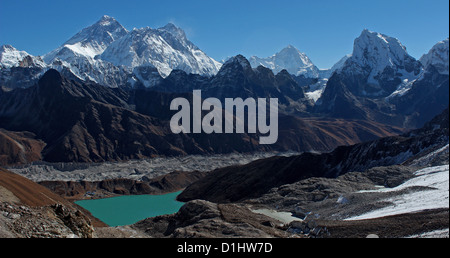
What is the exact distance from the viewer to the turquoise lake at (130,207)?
253 ft

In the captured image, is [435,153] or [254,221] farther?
[435,153]

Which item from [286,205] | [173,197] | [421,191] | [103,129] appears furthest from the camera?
[103,129]

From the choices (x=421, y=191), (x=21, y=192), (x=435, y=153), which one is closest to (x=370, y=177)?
(x=435, y=153)

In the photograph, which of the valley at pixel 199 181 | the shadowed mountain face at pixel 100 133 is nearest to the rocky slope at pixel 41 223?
the valley at pixel 199 181

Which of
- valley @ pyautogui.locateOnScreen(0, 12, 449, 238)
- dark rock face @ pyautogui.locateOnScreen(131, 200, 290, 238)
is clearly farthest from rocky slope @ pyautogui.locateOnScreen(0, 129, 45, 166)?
dark rock face @ pyautogui.locateOnScreen(131, 200, 290, 238)

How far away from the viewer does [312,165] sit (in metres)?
87.0

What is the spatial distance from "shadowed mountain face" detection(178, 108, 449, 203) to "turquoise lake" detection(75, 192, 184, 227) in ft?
22.3

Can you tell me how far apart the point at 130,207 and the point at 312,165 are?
3839cm

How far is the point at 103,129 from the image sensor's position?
180 meters

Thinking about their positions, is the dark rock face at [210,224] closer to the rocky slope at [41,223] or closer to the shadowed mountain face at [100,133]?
the rocky slope at [41,223]

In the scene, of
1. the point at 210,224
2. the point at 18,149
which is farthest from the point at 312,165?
the point at 18,149

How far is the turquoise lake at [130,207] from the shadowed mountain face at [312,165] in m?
6.79
